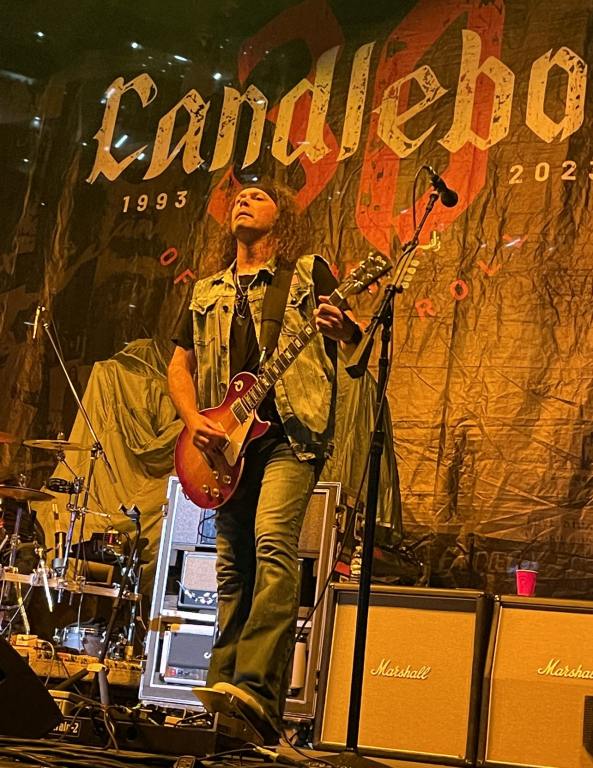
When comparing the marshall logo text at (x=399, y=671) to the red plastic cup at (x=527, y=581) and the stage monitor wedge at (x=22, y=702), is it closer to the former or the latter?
the red plastic cup at (x=527, y=581)

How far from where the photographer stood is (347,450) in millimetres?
4820

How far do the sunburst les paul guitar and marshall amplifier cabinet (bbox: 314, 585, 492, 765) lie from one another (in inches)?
26.2

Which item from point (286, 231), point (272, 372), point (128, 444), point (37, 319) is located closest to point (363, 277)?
point (272, 372)

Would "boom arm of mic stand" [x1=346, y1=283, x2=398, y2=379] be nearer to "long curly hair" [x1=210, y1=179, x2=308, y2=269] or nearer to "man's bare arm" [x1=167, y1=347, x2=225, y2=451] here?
"man's bare arm" [x1=167, y1=347, x2=225, y2=451]

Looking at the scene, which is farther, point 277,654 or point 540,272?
point 540,272

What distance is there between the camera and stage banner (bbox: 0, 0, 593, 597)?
455cm

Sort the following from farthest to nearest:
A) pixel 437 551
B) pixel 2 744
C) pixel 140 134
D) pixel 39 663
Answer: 1. pixel 140 134
2. pixel 39 663
3. pixel 437 551
4. pixel 2 744

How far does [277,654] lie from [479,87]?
3264mm

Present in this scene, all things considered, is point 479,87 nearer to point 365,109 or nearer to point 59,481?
point 365,109

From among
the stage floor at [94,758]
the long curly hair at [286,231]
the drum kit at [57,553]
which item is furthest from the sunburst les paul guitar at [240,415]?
the drum kit at [57,553]

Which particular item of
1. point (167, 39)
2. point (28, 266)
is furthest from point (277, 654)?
point (167, 39)

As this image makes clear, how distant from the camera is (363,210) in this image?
5.22m

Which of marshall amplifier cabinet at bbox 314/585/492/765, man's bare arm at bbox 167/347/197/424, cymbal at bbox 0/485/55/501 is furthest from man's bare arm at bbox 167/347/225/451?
cymbal at bbox 0/485/55/501

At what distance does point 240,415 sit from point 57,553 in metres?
2.78
